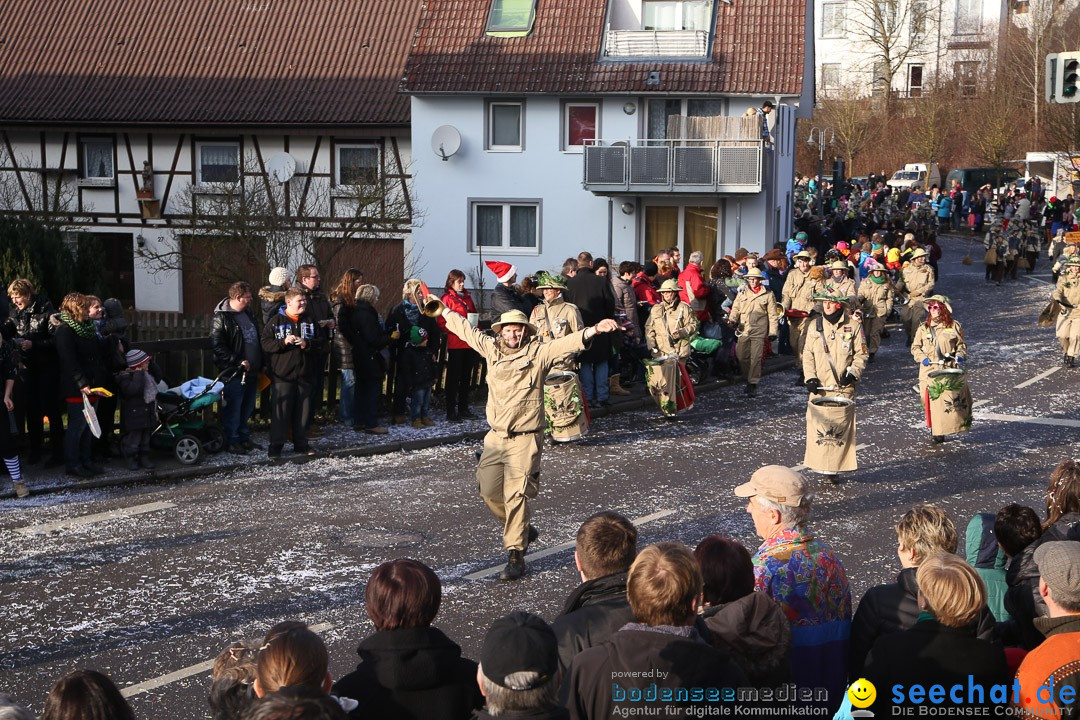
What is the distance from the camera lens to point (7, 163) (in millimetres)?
38750

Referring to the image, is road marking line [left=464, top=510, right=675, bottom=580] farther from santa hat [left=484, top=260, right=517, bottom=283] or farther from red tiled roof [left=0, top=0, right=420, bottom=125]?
red tiled roof [left=0, top=0, right=420, bottom=125]

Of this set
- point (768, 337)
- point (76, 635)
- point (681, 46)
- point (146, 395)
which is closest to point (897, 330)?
point (768, 337)

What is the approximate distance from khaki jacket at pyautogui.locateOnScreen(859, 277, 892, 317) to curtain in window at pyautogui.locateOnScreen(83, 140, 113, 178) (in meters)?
25.4

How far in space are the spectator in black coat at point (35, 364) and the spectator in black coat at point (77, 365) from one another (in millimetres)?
212

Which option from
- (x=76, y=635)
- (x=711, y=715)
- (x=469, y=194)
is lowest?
(x=76, y=635)

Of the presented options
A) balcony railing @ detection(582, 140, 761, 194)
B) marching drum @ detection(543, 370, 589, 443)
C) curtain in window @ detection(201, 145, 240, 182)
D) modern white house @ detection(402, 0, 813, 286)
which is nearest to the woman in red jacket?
marching drum @ detection(543, 370, 589, 443)

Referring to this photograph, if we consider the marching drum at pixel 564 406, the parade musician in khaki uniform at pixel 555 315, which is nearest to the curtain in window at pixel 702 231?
the parade musician in khaki uniform at pixel 555 315

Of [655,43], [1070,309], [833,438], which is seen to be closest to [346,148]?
[655,43]

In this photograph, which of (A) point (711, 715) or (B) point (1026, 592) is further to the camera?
(B) point (1026, 592)

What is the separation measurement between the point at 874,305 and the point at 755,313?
12.2 feet

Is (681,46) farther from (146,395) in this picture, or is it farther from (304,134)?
(146,395)

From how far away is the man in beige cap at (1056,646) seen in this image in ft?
15.9

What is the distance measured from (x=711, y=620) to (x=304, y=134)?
110ft

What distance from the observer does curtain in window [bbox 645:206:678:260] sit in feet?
115
